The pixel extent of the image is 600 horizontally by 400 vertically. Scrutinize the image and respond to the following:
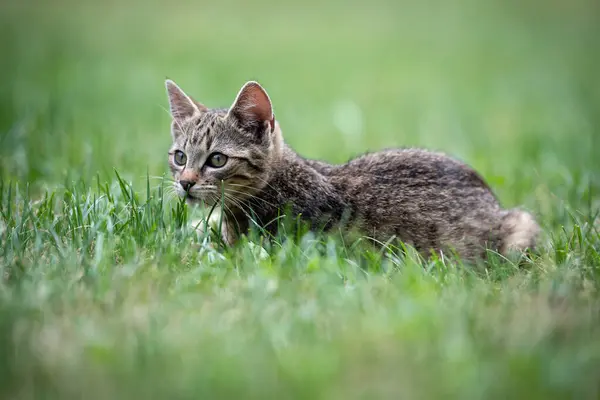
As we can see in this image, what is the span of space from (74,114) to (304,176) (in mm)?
4846

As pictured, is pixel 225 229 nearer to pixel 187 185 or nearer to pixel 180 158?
pixel 187 185

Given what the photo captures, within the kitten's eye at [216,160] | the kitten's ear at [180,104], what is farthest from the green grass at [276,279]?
the kitten's ear at [180,104]

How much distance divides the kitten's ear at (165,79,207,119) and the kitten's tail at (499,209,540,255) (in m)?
2.34

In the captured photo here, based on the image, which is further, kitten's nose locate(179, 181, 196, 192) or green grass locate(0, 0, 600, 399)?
kitten's nose locate(179, 181, 196, 192)

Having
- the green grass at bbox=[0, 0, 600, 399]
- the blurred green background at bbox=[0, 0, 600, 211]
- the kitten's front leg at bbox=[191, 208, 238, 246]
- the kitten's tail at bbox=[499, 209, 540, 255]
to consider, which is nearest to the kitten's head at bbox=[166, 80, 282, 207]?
the kitten's front leg at bbox=[191, 208, 238, 246]

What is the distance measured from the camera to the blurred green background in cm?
782

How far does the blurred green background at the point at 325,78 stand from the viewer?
308 inches

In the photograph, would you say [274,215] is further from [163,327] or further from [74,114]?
[74,114]

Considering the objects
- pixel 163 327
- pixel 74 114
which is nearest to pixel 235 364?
pixel 163 327

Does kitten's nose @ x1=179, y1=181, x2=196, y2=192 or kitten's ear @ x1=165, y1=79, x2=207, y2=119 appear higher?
kitten's ear @ x1=165, y1=79, x2=207, y2=119

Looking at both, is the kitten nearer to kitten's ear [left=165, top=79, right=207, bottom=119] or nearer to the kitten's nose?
the kitten's nose

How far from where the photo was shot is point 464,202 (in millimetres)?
5414

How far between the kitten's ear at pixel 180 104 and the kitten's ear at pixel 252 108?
1.45 ft

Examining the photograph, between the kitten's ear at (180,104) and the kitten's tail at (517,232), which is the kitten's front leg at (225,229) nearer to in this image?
the kitten's ear at (180,104)
